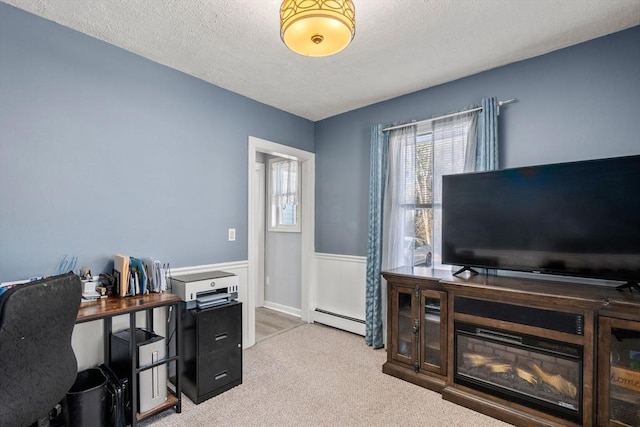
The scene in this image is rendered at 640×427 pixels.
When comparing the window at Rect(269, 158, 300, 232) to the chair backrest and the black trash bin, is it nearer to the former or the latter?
the black trash bin

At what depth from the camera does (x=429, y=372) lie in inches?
97.8

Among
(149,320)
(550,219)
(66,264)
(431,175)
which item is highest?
(431,175)

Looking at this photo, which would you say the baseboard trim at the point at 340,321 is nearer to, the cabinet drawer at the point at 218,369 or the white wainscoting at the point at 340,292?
the white wainscoting at the point at 340,292

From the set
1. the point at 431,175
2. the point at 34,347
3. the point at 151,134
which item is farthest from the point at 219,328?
the point at 431,175

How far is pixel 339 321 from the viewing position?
373cm

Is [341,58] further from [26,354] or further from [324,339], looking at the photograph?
[324,339]

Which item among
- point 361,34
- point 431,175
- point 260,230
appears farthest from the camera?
point 260,230

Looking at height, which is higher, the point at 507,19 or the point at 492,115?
the point at 507,19

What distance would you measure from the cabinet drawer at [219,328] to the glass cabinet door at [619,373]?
2.40m

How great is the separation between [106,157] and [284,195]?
2.44 m

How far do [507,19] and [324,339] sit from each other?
3.25m

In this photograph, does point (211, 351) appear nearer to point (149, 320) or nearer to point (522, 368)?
point (149, 320)

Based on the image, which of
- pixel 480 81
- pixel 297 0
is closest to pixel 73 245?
pixel 297 0

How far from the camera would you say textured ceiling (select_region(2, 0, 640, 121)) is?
189 centimetres
